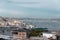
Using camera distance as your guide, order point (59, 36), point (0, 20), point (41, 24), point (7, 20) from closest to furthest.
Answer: point (59, 36)
point (41, 24)
point (0, 20)
point (7, 20)

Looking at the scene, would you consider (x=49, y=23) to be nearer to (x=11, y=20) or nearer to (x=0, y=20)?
(x=0, y=20)

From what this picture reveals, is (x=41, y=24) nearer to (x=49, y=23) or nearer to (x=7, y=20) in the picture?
(x=49, y=23)

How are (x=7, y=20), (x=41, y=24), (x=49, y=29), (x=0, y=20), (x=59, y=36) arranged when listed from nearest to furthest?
(x=59, y=36)
(x=49, y=29)
(x=41, y=24)
(x=0, y=20)
(x=7, y=20)

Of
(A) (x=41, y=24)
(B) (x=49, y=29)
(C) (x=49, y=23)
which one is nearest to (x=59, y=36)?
(B) (x=49, y=29)

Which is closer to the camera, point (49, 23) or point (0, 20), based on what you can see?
point (49, 23)

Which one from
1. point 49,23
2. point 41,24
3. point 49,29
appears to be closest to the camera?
point 49,29

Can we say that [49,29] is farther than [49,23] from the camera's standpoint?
No

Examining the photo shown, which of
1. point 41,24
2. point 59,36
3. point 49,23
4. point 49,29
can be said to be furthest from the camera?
point 41,24

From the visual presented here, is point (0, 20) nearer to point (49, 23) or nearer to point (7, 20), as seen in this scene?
point (7, 20)
